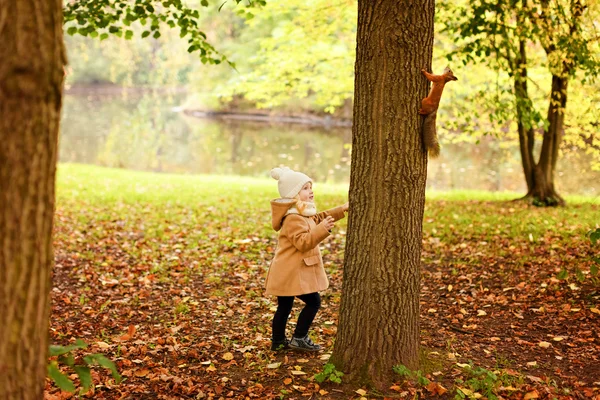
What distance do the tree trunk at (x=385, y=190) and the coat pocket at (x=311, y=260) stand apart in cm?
50

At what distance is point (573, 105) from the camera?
36.1 ft

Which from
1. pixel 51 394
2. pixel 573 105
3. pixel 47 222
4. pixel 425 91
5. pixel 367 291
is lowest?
pixel 51 394

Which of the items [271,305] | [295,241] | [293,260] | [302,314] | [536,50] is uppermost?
[536,50]

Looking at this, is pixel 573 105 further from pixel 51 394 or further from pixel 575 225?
Answer: pixel 51 394

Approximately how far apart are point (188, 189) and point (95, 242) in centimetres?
555

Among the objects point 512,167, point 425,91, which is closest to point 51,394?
point 425,91

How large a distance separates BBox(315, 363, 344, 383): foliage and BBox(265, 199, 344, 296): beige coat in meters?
0.62

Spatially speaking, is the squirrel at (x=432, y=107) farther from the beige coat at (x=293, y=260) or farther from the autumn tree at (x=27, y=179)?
the autumn tree at (x=27, y=179)

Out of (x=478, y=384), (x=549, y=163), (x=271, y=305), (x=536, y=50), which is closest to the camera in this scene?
(x=478, y=384)

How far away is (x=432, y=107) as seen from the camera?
12.0 feet

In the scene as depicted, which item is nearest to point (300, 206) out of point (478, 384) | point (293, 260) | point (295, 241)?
point (295, 241)

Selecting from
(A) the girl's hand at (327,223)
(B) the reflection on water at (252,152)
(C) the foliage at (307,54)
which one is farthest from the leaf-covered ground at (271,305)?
(B) the reflection on water at (252,152)

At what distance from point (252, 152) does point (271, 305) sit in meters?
19.5

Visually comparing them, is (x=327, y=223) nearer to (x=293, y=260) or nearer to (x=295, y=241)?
(x=295, y=241)
